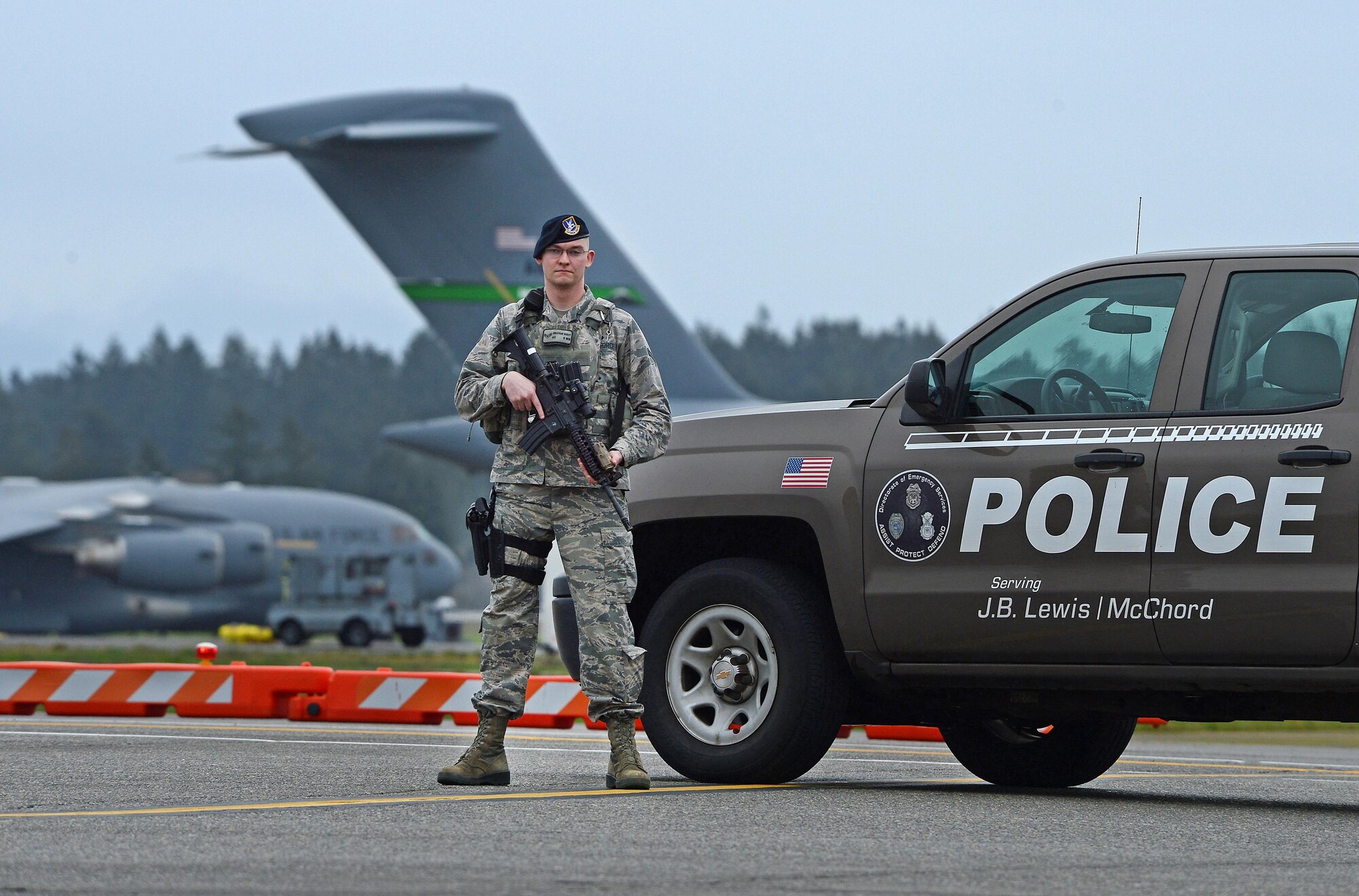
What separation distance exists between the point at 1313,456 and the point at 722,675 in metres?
2.19

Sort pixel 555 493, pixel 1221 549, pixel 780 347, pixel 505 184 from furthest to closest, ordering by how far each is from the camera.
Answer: pixel 780 347 → pixel 505 184 → pixel 555 493 → pixel 1221 549

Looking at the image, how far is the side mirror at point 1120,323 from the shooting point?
6.46 metres

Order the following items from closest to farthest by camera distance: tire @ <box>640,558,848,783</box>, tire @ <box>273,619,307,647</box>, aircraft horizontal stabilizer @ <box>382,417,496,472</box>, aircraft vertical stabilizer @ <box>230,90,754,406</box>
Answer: tire @ <box>640,558,848,783</box>, aircraft horizontal stabilizer @ <box>382,417,496,472</box>, aircraft vertical stabilizer @ <box>230,90,754,406</box>, tire @ <box>273,619,307,647</box>

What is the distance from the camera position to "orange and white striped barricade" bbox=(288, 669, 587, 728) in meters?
11.6

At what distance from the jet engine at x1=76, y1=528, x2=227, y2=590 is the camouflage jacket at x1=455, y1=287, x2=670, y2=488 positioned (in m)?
39.7

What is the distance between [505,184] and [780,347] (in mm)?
117844

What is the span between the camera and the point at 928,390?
6488 millimetres

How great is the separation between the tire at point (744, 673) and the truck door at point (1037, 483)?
0.30 metres

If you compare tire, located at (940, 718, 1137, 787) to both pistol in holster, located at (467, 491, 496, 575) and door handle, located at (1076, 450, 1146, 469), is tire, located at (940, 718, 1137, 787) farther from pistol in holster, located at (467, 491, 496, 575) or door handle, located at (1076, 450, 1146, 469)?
pistol in holster, located at (467, 491, 496, 575)

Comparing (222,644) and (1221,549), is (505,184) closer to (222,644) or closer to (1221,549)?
(222,644)

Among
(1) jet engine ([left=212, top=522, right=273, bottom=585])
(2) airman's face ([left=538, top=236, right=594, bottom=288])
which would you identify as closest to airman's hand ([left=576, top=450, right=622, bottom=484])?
(2) airman's face ([left=538, top=236, right=594, bottom=288])

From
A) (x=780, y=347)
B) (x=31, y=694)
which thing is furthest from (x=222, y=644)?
(x=780, y=347)

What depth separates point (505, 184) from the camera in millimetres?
30047

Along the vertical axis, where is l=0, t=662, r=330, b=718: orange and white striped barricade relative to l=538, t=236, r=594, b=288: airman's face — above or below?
below
